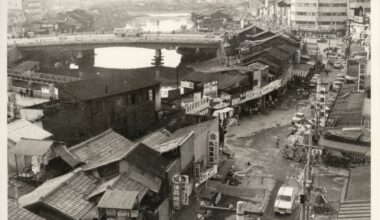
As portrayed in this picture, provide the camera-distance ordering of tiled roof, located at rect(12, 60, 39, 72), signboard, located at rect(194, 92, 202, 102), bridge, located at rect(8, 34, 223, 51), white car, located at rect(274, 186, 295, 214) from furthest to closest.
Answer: bridge, located at rect(8, 34, 223, 51)
tiled roof, located at rect(12, 60, 39, 72)
signboard, located at rect(194, 92, 202, 102)
white car, located at rect(274, 186, 295, 214)

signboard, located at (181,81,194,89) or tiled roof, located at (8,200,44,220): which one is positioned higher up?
signboard, located at (181,81,194,89)

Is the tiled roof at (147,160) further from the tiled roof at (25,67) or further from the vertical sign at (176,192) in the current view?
the tiled roof at (25,67)

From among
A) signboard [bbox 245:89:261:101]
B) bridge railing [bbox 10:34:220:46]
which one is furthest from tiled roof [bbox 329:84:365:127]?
bridge railing [bbox 10:34:220:46]

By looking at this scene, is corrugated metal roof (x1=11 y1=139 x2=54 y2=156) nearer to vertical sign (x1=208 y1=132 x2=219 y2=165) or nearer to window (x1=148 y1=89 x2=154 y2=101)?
vertical sign (x1=208 y1=132 x2=219 y2=165)

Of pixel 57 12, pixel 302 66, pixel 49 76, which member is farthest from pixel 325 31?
pixel 49 76

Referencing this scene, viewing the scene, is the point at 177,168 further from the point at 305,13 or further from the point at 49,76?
the point at 305,13

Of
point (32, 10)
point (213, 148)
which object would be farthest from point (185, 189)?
point (32, 10)
